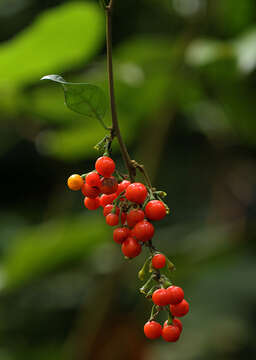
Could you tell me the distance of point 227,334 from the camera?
209 centimetres

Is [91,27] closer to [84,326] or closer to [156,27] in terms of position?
[156,27]

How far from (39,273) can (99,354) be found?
382 mm

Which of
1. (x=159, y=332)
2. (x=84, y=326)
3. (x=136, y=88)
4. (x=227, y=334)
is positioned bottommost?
(x=227, y=334)

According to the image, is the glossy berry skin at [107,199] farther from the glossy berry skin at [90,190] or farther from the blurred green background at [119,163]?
the blurred green background at [119,163]

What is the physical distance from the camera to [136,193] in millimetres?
484

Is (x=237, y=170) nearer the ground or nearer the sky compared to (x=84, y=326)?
nearer the sky

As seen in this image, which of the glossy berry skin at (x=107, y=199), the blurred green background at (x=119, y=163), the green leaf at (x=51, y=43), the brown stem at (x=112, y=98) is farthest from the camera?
the blurred green background at (x=119, y=163)

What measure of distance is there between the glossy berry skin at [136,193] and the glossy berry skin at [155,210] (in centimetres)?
1

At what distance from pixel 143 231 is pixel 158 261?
39mm

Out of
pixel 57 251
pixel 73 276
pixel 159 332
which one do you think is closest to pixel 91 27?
pixel 57 251

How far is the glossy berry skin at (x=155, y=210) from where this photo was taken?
48 cm

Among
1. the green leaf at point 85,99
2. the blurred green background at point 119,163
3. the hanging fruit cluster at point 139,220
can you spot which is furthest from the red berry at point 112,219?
the blurred green background at point 119,163

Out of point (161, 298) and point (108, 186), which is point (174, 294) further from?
point (108, 186)

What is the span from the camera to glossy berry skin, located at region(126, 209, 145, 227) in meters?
0.49
